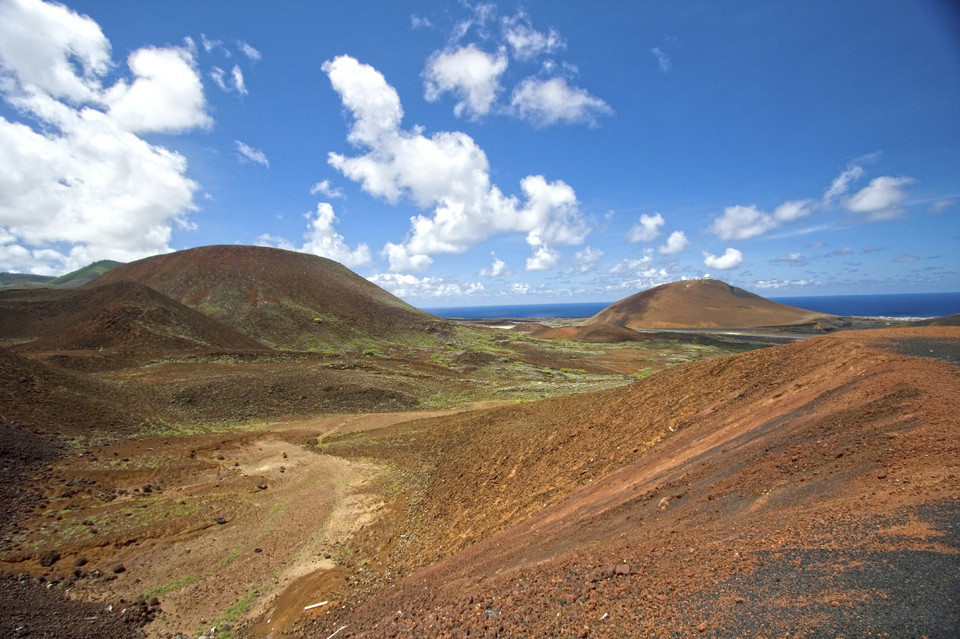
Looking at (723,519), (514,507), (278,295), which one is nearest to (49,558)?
(514,507)

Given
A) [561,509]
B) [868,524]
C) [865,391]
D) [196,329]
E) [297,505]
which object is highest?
[196,329]

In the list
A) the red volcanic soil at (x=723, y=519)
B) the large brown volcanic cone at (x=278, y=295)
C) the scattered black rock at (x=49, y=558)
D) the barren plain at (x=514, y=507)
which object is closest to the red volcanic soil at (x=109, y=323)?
the large brown volcanic cone at (x=278, y=295)

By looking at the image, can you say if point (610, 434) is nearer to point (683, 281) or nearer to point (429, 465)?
point (429, 465)

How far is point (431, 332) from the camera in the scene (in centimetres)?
6412

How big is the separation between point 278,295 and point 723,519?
63.5 metres

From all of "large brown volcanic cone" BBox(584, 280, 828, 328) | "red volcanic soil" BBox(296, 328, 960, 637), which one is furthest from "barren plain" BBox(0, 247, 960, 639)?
"large brown volcanic cone" BBox(584, 280, 828, 328)

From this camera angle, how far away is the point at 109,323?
3438 cm

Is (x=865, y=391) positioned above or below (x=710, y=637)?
above

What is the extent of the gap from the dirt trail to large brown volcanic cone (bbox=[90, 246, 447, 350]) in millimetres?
36318

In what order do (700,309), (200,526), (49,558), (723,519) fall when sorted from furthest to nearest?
1. (700,309)
2. (200,526)
3. (49,558)
4. (723,519)

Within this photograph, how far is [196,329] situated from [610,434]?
39.4m

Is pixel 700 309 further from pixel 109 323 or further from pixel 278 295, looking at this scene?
pixel 109 323

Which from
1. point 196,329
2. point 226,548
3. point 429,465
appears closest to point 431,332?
point 196,329

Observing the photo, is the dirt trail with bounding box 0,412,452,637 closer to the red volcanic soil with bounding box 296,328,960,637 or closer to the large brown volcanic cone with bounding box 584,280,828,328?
the red volcanic soil with bounding box 296,328,960,637
